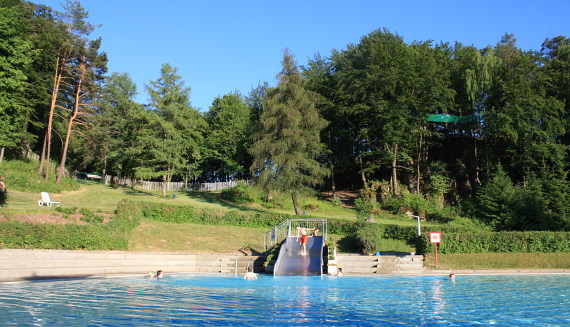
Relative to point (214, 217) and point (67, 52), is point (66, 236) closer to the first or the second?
point (214, 217)

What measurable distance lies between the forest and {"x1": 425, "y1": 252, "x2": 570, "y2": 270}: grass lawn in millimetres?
10476

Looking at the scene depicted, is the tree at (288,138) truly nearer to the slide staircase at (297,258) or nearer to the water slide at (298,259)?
the slide staircase at (297,258)

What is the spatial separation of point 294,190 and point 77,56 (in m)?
26.2

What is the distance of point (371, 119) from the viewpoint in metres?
48.9

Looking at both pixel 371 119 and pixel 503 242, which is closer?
pixel 503 242

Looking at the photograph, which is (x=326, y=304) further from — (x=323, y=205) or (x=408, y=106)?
(x=408, y=106)

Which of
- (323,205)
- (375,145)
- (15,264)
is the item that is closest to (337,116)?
(375,145)

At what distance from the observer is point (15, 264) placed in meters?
18.0

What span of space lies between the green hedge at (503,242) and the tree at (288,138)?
14.6m

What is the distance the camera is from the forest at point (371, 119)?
1501 inches

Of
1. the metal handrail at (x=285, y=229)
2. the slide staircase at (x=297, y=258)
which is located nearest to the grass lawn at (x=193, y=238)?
the metal handrail at (x=285, y=229)

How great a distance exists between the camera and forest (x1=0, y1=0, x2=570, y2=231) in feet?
125

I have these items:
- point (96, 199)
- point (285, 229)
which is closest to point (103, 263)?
point (285, 229)

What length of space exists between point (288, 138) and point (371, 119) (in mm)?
14989
